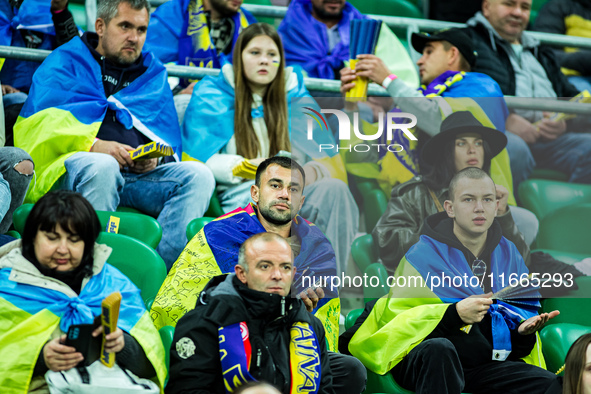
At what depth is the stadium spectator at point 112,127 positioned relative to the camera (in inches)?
144

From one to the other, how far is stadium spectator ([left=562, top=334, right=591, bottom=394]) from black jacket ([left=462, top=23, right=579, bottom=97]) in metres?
2.47

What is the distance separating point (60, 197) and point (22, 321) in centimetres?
42

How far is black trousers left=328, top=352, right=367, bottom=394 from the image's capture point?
276 cm

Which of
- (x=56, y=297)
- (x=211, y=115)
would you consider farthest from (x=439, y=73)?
(x=56, y=297)

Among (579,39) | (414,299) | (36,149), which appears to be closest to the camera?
(414,299)

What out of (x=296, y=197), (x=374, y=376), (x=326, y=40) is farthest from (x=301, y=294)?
(x=326, y=40)

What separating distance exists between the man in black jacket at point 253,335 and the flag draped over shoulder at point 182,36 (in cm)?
232

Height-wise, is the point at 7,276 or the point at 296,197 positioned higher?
the point at 296,197

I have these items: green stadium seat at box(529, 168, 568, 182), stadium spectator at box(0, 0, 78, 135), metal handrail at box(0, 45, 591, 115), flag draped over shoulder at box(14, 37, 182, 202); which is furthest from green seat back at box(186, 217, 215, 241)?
green stadium seat at box(529, 168, 568, 182)

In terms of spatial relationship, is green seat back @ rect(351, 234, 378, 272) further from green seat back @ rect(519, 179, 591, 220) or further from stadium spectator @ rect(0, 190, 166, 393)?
stadium spectator @ rect(0, 190, 166, 393)

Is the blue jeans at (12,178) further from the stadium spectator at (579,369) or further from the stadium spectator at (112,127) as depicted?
the stadium spectator at (579,369)

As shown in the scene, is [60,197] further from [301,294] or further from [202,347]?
[301,294]

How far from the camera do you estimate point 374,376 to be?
3049 mm

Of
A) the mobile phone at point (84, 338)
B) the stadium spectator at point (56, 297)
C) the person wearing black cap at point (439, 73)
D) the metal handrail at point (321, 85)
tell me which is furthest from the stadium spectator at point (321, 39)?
the mobile phone at point (84, 338)
